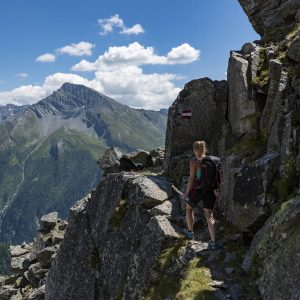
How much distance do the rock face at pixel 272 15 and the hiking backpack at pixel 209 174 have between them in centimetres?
1344

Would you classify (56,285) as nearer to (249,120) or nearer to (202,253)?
(202,253)

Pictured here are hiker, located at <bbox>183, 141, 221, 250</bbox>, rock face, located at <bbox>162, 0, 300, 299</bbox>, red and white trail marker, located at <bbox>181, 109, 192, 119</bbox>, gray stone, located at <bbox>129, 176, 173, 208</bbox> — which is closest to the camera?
rock face, located at <bbox>162, 0, 300, 299</bbox>

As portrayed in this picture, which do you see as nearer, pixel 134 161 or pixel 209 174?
pixel 209 174

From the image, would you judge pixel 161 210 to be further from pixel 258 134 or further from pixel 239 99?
pixel 239 99

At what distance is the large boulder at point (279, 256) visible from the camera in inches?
511

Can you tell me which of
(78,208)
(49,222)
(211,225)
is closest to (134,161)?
(78,208)

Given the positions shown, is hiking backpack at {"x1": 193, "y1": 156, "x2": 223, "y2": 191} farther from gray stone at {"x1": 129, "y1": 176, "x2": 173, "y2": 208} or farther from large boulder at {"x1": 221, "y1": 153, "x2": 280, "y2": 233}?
gray stone at {"x1": 129, "y1": 176, "x2": 173, "y2": 208}

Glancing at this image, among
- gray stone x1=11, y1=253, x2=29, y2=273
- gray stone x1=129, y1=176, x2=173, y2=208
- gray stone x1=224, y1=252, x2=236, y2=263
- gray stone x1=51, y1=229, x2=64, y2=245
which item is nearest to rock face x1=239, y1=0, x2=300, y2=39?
gray stone x1=129, y1=176, x2=173, y2=208

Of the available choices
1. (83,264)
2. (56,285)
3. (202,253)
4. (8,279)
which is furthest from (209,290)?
(8,279)

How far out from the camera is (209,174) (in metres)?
18.8

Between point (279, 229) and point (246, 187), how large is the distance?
374cm

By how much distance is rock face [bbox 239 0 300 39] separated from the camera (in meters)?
29.4

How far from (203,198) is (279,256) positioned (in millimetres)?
5725

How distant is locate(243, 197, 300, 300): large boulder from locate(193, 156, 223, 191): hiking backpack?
342 centimetres
